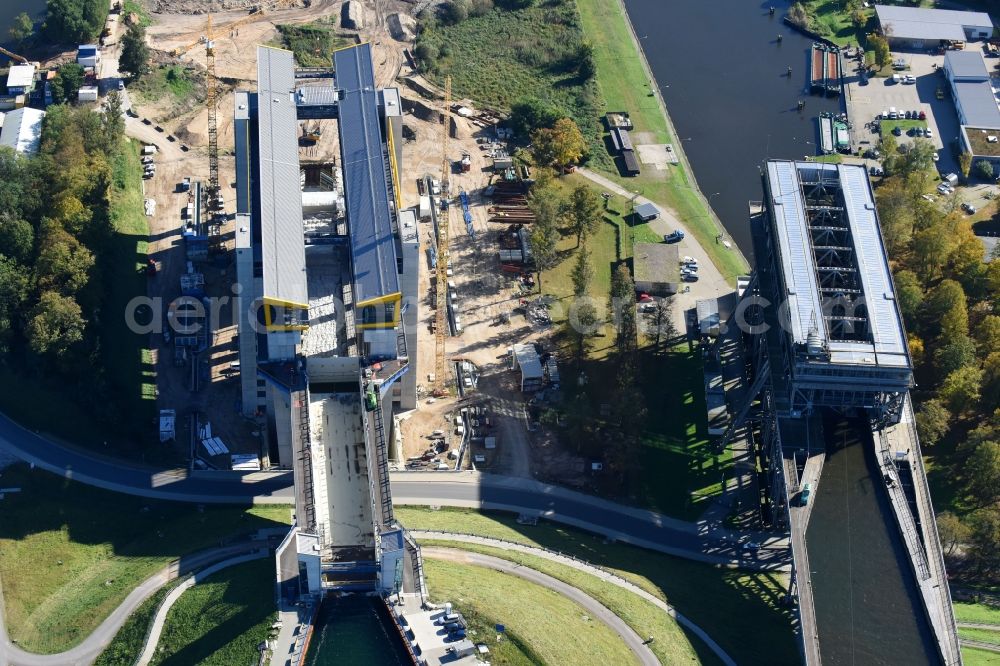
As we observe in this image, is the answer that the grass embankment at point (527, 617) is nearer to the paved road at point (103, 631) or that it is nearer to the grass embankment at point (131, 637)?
the paved road at point (103, 631)

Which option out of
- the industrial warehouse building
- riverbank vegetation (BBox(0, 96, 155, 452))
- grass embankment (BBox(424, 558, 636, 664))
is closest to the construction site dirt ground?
riverbank vegetation (BBox(0, 96, 155, 452))

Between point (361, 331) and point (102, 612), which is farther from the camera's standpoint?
point (361, 331)

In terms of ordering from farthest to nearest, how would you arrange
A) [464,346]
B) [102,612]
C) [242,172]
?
1. [464,346]
2. [242,172]
3. [102,612]

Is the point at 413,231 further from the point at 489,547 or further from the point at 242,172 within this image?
the point at 489,547

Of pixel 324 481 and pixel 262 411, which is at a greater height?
pixel 262 411

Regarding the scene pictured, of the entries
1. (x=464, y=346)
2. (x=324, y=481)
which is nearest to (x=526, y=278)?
(x=464, y=346)

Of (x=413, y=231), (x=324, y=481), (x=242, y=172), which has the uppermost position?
(x=242, y=172)

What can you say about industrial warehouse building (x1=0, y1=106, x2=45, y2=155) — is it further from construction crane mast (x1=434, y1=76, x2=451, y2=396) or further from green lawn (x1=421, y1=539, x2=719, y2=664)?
green lawn (x1=421, y1=539, x2=719, y2=664)
